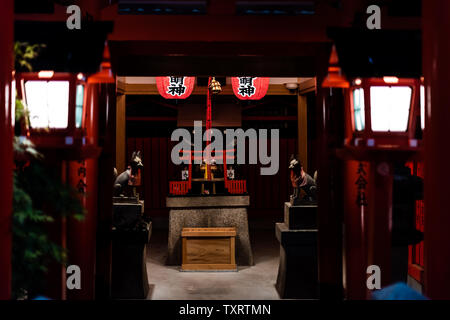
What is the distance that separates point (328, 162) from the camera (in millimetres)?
4621

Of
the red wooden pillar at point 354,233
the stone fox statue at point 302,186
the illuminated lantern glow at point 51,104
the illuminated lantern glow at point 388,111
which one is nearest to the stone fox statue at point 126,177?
the stone fox statue at point 302,186

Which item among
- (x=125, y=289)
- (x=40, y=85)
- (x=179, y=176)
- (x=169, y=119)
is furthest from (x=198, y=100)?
(x=40, y=85)

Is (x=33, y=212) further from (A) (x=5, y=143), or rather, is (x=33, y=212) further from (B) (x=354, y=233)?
(B) (x=354, y=233)

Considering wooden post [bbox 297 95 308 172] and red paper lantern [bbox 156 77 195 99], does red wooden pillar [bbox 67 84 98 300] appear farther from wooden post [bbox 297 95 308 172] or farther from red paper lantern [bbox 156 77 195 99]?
wooden post [bbox 297 95 308 172]

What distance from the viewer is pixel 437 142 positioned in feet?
11.4

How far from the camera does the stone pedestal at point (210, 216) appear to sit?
350 inches

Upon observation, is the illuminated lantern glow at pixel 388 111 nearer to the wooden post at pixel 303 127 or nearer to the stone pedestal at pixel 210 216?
the stone pedestal at pixel 210 216

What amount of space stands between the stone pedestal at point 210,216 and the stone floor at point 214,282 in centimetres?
45

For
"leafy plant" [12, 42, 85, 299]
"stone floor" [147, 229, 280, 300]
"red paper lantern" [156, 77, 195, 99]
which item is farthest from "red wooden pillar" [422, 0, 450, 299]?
"red paper lantern" [156, 77, 195, 99]

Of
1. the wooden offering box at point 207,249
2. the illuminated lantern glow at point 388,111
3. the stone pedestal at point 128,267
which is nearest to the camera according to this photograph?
the illuminated lantern glow at point 388,111

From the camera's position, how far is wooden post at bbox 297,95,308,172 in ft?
38.9

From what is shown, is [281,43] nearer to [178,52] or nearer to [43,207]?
[178,52]

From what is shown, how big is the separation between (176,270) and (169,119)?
6.07 metres

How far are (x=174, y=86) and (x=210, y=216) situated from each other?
117 inches
